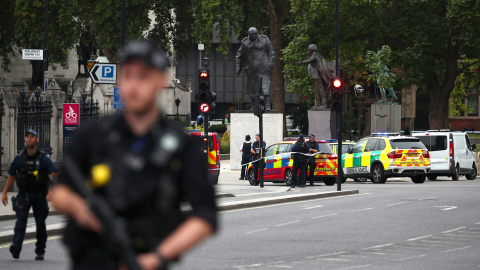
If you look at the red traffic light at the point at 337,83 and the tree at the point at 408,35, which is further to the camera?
the tree at the point at 408,35

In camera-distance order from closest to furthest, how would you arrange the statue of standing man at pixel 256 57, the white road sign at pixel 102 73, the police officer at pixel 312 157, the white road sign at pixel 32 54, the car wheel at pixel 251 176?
the white road sign at pixel 102 73 → the white road sign at pixel 32 54 → the police officer at pixel 312 157 → the car wheel at pixel 251 176 → the statue of standing man at pixel 256 57

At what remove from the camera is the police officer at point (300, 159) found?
98.2ft

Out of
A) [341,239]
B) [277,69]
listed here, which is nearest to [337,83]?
[341,239]

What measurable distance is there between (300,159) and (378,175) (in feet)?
15.2

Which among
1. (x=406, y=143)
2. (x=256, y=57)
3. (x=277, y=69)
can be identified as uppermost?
(x=277, y=69)

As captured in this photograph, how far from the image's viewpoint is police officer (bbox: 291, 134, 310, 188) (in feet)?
98.2

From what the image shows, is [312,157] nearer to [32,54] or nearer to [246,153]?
[246,153]

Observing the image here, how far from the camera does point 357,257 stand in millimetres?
12695

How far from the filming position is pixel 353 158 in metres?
34.1

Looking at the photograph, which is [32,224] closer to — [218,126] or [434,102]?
[434,102]

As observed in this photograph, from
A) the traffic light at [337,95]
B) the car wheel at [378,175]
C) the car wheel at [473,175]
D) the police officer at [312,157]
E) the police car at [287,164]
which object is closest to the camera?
the traffic light at [337,95]

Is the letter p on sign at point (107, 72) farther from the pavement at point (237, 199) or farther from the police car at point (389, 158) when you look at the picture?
the police car at point (389, 158)

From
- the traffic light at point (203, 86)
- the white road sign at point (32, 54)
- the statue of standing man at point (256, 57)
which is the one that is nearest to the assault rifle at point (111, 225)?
Answer: the traffic light at point (203, 86)

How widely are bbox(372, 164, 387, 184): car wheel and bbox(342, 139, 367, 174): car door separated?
587 mm
